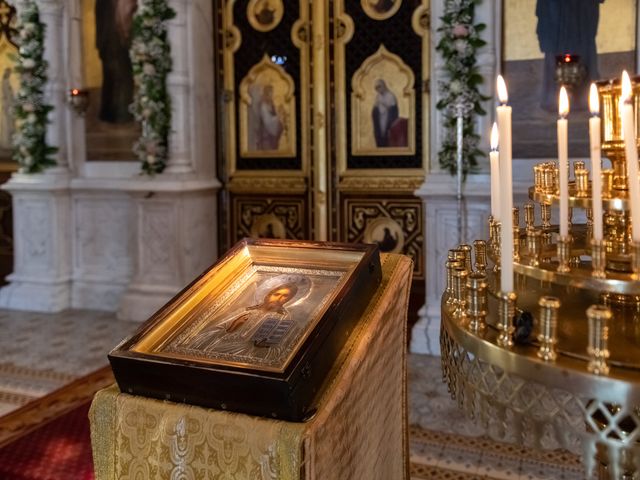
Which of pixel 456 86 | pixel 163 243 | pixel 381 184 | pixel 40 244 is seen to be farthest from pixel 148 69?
pixel 456 86

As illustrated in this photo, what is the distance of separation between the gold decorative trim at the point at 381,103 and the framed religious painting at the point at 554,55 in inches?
38.5

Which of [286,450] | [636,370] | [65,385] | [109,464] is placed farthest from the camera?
[65,385]

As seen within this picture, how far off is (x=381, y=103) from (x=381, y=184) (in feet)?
2.31

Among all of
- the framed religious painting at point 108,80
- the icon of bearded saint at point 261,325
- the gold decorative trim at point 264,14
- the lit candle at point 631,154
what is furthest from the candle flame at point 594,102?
the framed religious painting at point 108,80

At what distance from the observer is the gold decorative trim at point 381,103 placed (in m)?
5.96

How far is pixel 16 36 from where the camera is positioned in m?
6.94

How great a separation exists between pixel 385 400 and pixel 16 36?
252 inches

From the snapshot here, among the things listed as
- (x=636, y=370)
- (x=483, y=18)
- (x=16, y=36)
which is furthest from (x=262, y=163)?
(x=636, y=370)

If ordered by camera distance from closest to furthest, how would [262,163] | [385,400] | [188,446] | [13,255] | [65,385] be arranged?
[188,446]
[385,400]
[65,385]
[262,163]
[13,255]

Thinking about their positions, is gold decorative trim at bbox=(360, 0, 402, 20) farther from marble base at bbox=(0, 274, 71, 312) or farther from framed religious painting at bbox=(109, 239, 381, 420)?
framed religious painting at bbox=(109, 239, 381, 420)

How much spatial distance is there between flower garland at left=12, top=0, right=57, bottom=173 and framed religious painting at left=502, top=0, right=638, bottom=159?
4301 mm

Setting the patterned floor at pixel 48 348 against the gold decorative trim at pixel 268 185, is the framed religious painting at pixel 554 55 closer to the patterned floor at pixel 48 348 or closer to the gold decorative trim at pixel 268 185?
the gold decorative trim at pixel 268 185

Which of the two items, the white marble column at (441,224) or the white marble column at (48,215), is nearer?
the white marble column at (441,224)

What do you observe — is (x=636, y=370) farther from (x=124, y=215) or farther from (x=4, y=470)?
(x=124, y=215)
